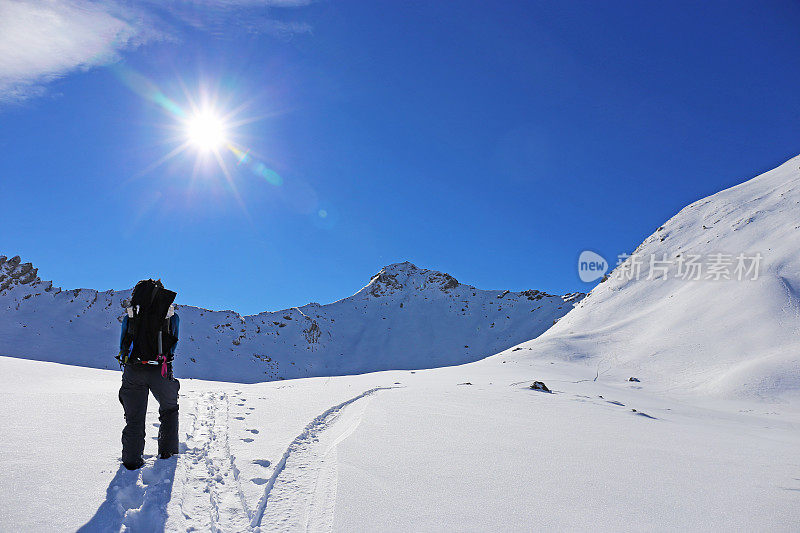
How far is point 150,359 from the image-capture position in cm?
492

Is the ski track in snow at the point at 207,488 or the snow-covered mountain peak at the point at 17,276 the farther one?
the snow-covered mountain peak at the point at 17,276

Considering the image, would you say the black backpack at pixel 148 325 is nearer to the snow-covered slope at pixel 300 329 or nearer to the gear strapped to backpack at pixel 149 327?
the gear strapped to backpack at pixel 149 327

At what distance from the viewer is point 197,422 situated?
21.7 ft

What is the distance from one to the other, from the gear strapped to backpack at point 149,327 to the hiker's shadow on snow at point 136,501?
4.06 feet

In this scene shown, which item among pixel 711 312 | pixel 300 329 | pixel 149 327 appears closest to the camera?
pixel 149 327

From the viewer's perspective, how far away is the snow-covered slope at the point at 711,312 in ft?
59.4

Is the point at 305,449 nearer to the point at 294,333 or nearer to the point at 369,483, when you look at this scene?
the point at 369,483

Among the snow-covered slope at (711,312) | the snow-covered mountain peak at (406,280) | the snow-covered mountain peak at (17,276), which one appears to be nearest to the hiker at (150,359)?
the snow-covered slope at (711,312)

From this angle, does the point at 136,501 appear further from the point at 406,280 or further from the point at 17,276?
the point at 406,280

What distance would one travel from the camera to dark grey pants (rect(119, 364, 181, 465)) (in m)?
4.65

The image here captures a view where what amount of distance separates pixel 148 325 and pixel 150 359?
0.44 meters

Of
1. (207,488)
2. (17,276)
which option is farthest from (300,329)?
(207,488)
